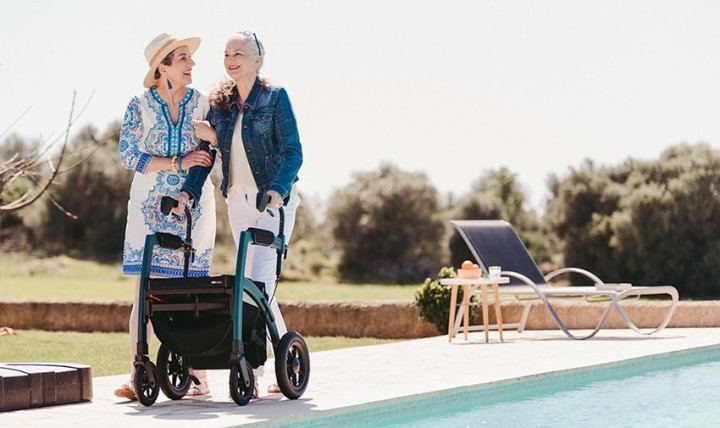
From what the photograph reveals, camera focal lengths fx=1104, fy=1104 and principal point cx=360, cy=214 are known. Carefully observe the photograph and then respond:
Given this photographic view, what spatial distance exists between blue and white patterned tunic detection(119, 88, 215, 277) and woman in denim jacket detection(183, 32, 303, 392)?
4.3 inches

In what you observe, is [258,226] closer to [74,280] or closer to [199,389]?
[199,389]

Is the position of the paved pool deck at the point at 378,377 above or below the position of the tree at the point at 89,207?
below

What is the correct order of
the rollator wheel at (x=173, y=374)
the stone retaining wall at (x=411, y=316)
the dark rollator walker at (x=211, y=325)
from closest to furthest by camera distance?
the dark rollator walker at (x=211, y=325) → the rollator wheel at (x=173, y=374) → the stone retaining wall at (x=411, y=316)

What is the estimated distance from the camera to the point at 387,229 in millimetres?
33906

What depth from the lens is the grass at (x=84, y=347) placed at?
7836 mm

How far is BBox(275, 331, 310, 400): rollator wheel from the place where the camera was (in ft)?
15.7

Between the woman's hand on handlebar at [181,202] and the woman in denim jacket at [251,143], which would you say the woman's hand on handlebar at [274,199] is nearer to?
the woman in denim jacket at [251,143]

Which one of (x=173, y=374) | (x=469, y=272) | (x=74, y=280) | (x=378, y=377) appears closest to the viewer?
(x=173, y=374)

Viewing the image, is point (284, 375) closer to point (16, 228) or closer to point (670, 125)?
point (670, 125)

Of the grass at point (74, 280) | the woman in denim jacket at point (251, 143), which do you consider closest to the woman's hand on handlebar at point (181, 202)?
the woman in denim jacket at point (251, 143)

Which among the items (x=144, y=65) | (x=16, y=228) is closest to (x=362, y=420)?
(x=144, y=65)

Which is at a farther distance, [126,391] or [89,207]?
[89,207]

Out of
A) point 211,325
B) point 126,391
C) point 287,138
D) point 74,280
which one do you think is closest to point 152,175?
point 287,138

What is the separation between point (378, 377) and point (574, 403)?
1.10m
